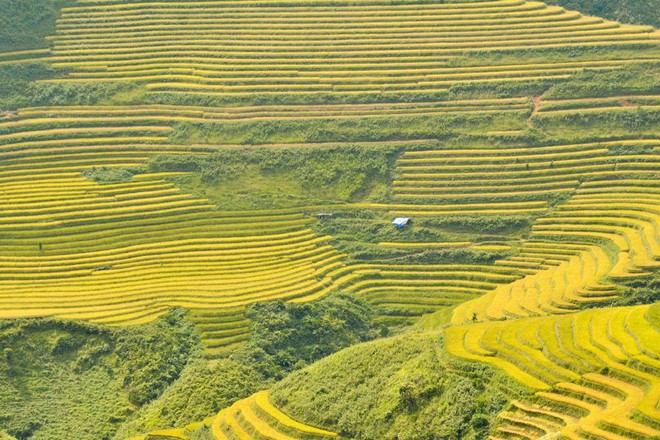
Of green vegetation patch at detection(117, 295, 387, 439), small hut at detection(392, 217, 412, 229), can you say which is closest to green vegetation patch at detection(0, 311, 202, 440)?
green vegetation patch at detection(117, 295, 387, 439)

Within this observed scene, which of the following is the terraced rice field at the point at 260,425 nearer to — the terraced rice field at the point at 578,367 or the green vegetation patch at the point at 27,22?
the terraced rice field at the point at 578,367

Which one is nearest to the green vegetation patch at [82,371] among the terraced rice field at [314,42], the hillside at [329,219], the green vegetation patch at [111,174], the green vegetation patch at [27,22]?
the hillside at [329,219]

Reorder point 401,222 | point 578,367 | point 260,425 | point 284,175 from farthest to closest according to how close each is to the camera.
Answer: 1. point 284,175
2. point 401,222
3. point 260,425
4. point 578,367

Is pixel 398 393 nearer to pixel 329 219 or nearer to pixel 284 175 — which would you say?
pixel 329 219

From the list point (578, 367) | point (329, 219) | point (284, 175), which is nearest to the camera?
point (578, 367)

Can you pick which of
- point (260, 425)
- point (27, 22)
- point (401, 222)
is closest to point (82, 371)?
point (260, 425)

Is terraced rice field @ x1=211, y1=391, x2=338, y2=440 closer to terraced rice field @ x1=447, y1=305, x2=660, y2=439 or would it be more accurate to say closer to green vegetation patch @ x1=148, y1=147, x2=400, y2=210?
terraced rice field @ x1=447, y1=305, x2=660, y2=439
